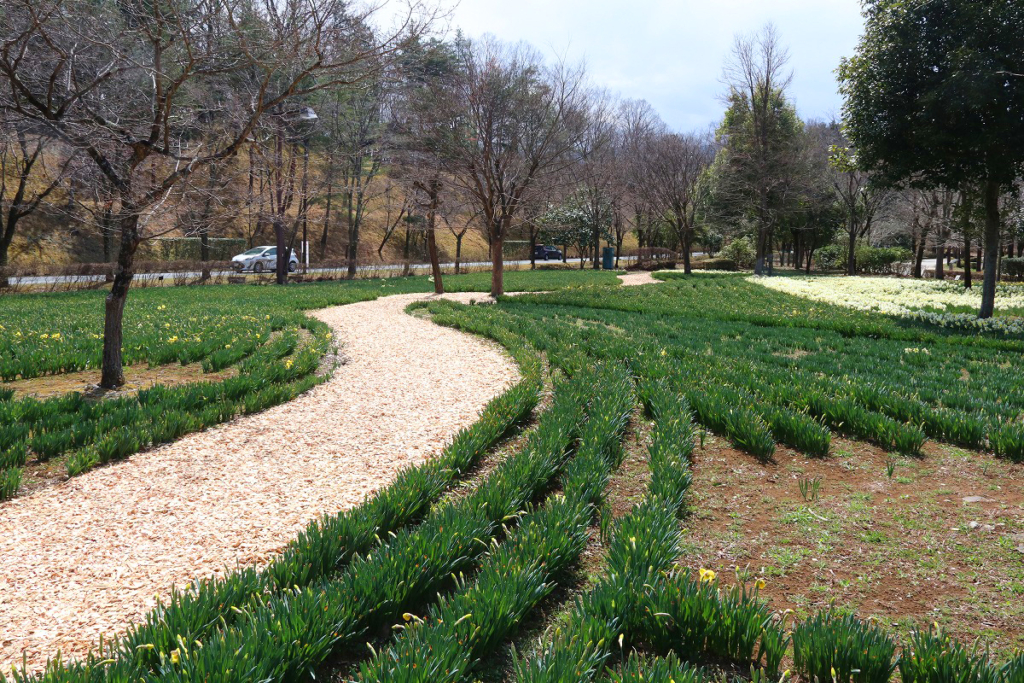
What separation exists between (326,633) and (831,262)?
47.2m

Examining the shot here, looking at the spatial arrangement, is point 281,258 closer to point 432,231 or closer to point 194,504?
point 432,231

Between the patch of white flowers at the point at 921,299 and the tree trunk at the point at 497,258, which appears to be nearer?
the patch of white flowers at the point at 921,299

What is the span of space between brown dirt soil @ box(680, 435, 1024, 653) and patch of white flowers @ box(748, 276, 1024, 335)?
32.7 ft

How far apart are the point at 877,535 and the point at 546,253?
158ft

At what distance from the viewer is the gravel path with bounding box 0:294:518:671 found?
277cm

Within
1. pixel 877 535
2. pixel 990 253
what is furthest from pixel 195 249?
pixel 877 535

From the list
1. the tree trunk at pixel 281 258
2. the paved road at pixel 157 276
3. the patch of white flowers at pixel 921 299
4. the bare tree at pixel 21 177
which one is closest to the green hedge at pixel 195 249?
the bare tree at pixel 21 177

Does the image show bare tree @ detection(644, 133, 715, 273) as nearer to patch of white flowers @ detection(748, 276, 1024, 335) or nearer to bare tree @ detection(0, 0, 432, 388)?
patch of white flowers @ detection(748, 276, 1024, 335)

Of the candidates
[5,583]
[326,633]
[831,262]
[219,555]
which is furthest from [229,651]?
[831,262]

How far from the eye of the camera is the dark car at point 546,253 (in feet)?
166

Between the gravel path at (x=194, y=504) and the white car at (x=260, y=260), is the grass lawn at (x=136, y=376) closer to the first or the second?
the gravel path at (x=194, y=504)

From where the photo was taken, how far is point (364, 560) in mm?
2869

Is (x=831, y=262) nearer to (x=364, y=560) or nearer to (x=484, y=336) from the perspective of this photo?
(x=484, y=336)

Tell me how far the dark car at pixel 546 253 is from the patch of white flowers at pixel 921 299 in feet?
85.4
